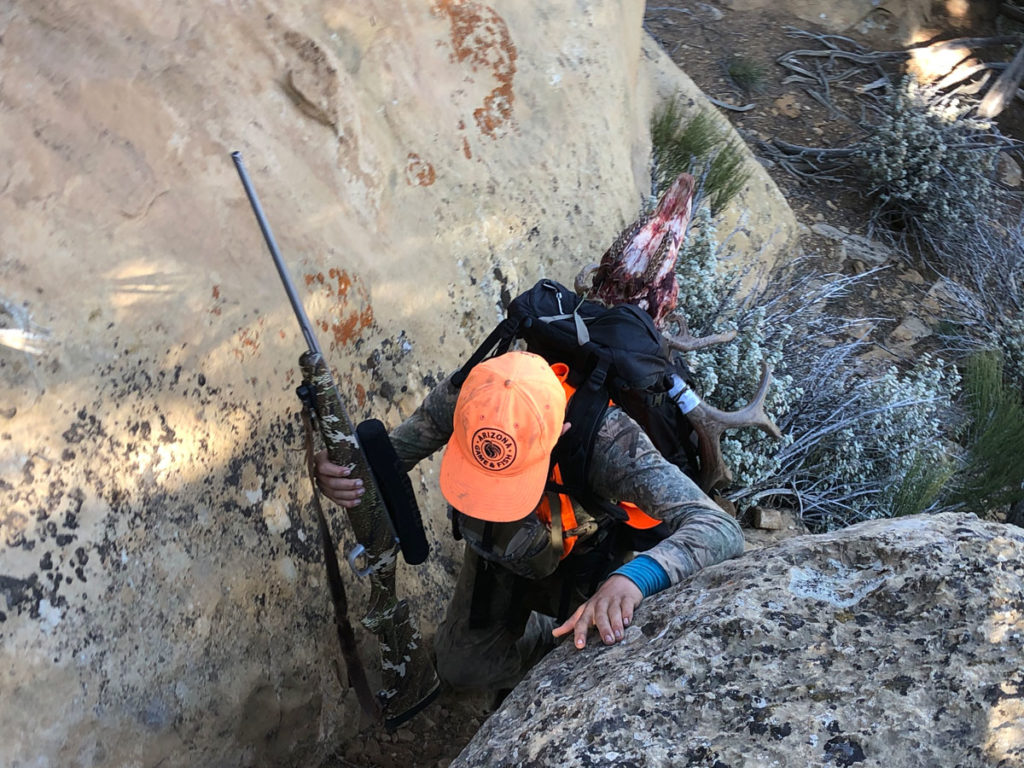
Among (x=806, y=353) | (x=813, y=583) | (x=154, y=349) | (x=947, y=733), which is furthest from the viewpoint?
(x=806, y=353)

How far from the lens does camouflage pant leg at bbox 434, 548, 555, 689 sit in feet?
8.87

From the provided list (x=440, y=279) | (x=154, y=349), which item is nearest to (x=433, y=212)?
(x=440, y=279)

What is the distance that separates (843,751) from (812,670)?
0.54ft

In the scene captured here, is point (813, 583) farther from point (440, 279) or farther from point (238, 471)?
point (440, 279)

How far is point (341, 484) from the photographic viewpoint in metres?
2.19

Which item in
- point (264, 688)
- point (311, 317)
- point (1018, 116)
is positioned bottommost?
point (1018, 116)

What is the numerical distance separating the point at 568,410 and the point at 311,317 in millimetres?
1082

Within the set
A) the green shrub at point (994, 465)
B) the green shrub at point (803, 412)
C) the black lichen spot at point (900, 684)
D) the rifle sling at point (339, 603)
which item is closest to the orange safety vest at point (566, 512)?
the rifle sling at point (339, 603)

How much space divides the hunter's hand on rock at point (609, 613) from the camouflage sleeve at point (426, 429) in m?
0.73

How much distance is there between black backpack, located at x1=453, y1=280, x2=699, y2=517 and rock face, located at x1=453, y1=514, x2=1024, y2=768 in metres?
0.45

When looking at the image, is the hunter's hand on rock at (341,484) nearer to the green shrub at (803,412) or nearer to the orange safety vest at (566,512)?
the orange safety vest at (566,512)

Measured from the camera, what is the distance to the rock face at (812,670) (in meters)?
1.39

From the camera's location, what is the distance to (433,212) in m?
3.48

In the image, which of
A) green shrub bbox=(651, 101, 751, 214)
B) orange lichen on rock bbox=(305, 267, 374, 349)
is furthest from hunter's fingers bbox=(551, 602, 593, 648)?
green shrub bbox=(651, 101, 751, 214)
